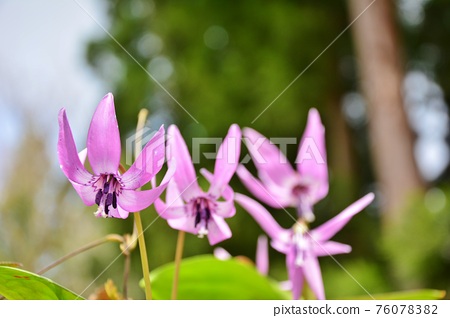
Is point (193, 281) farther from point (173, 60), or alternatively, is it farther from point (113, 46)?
point (113, 46)

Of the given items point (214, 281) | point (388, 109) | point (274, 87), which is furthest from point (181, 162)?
point (274, 87)

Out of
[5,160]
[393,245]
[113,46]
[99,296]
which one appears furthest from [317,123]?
[113,46]

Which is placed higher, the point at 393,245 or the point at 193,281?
the point at 393,245

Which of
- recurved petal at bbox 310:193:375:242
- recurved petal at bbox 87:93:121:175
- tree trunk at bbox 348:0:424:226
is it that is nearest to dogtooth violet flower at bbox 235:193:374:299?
recurved petal at bbox 310:193:375:242

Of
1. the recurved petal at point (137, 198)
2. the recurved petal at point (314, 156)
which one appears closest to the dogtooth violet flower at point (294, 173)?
the recurved petal at point (314, 156)
